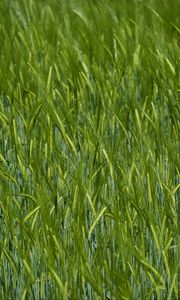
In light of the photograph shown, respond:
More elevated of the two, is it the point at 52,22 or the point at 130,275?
the point at 52,22

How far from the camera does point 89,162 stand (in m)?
2.28

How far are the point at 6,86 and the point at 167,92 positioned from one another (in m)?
0.51

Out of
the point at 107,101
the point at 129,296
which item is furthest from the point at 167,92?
the point at 129,296

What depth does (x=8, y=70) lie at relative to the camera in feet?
9.36

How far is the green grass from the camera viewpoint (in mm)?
1939

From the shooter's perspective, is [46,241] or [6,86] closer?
[46,241]

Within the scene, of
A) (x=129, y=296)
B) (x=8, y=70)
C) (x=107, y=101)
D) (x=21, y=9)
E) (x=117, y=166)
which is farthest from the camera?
(x=21, y=9)

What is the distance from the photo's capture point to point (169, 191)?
81.4 inches

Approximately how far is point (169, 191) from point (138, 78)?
102 centimetres

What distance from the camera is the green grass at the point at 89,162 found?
6.36 ft

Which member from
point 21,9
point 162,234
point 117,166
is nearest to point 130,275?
point 162,234

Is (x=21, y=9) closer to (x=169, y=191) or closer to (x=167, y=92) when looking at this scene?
(x=167, y=92)

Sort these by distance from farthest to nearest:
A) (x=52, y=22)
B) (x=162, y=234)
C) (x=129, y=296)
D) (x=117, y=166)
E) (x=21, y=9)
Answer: (x=21, y=9) → (x=52, y=22) → (x=117, y=166) → (x=162, y=234) → (x=129, y=296)

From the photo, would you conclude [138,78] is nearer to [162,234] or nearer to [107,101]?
[107,101]
